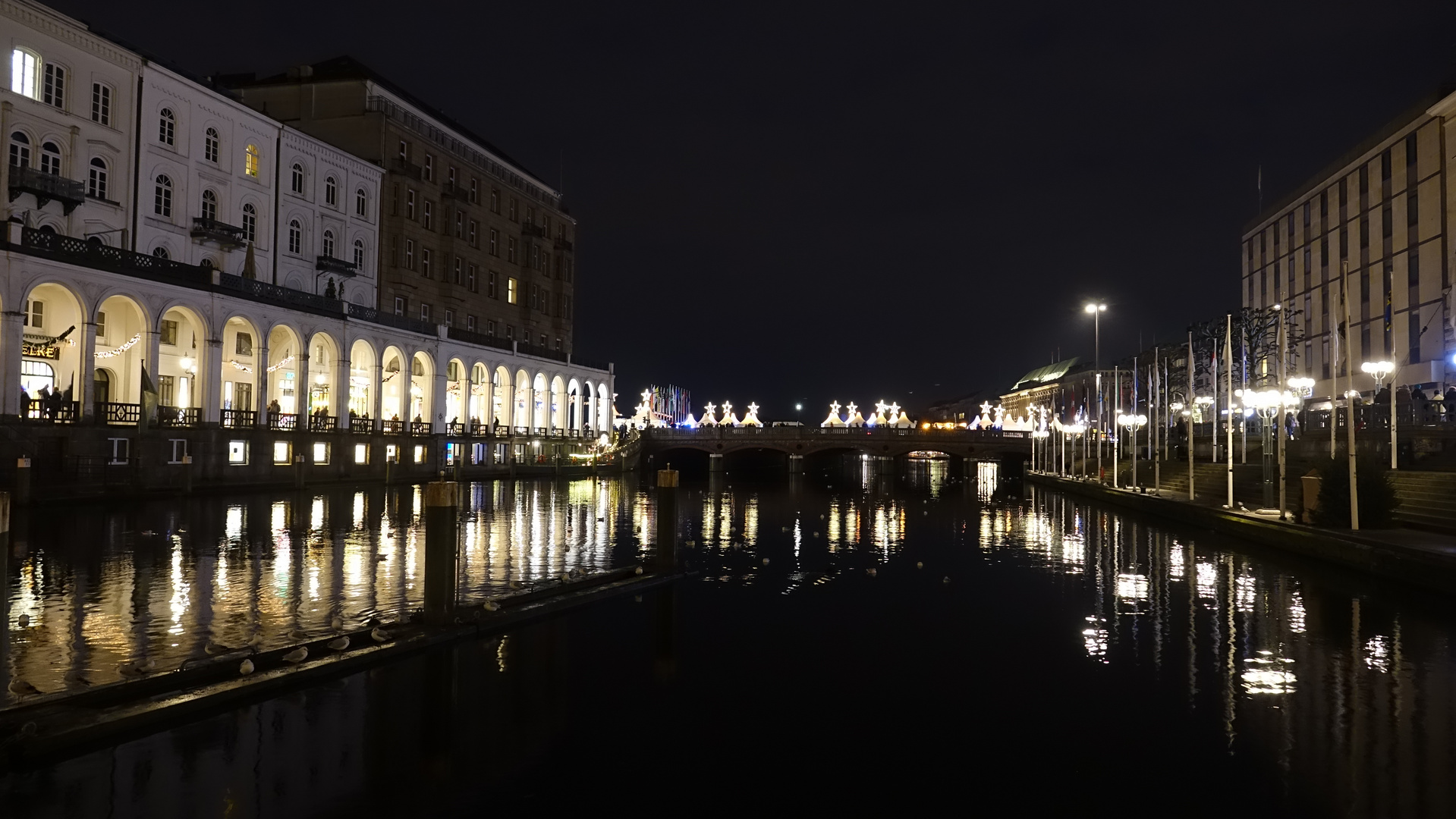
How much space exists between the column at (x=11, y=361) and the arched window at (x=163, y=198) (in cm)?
1392

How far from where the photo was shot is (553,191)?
98688 mm

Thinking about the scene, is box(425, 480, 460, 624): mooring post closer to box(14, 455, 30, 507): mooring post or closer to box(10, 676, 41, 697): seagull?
box(10, 676, 41, 697): seagull

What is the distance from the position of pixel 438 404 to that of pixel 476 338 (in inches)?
331

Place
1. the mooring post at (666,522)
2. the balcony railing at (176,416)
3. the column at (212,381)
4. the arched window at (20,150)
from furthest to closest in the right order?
the column at (212,381)
the balcony railing at (176,416)
the arched window at (20,150)
the mooring post at (666,522)

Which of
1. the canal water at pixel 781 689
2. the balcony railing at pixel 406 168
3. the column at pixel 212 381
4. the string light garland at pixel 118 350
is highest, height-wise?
the balcony railing at pixel 406 168

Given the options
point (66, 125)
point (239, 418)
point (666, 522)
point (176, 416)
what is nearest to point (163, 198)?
point (66, 125)

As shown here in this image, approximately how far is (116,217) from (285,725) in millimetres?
47315

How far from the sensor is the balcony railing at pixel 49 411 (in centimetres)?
3812

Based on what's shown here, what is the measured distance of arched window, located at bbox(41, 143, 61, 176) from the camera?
4369 centimetres

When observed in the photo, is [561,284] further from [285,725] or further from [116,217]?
[285,725]

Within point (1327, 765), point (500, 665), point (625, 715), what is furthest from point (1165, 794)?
point (500, 665)

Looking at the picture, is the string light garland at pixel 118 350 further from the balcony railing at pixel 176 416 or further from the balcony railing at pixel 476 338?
the balcony railing at pixel 476 338

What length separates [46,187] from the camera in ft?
140

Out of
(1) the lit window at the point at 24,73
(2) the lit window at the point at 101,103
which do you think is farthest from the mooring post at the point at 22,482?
(2) the lit window at the point at 101,103
